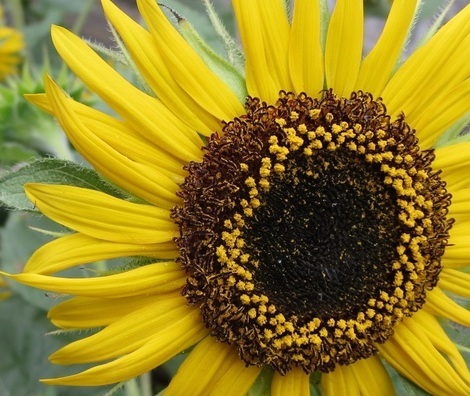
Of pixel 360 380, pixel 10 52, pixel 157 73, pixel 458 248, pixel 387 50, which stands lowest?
pixel 10 52

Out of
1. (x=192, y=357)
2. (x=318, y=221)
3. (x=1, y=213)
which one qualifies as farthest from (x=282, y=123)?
(x=1, y=213)

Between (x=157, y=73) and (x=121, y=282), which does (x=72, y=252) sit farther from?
(x=157, y=73)

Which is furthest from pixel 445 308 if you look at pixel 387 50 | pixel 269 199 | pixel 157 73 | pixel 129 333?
pixel 157 73

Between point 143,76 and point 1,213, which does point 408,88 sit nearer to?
point 143,76

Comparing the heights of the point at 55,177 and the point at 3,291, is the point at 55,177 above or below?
above

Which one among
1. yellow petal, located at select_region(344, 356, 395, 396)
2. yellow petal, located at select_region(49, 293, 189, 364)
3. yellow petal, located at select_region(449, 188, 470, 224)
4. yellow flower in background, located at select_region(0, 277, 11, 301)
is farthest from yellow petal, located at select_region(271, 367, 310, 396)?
yellow flower in background, located at select_region(0, 277, 11, 301)

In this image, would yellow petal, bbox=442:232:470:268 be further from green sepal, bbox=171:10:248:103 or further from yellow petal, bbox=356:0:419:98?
green sepal, bbox=171:10:248:103
